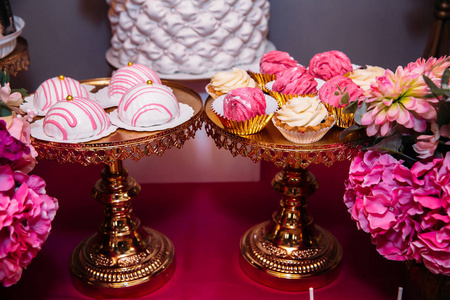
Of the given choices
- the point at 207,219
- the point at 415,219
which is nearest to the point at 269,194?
the point at 207,219

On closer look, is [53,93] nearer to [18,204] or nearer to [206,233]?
[18,204]

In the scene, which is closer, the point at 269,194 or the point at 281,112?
the point at 281,112

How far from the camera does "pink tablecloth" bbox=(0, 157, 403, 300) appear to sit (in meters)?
1.15

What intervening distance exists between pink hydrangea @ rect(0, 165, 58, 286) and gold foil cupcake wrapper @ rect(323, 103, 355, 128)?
57 cm

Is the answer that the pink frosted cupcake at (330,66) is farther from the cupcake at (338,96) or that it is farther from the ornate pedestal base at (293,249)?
the ornate pedestal base at (293,249)

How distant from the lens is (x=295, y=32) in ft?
6.53

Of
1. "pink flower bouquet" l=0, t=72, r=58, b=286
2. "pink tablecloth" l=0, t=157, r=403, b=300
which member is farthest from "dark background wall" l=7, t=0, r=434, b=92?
"pink flower bouquet" l=0, t=72, r=58, b=286

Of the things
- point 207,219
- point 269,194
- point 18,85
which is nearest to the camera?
point 207,219

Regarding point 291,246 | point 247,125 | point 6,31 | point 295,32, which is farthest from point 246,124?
point 295,32

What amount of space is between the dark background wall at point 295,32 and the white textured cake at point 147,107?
3.23 ft

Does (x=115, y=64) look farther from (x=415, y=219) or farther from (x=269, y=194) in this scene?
(x=415, y=219)

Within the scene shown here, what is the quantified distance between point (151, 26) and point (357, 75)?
66 centimetres

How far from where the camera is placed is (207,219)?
1.42 metres

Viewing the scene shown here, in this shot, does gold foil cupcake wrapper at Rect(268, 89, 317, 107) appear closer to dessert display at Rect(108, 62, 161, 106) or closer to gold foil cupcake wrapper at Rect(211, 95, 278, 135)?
gold foil cupcake wrapper at Rect(211, 95, 278, 135)
